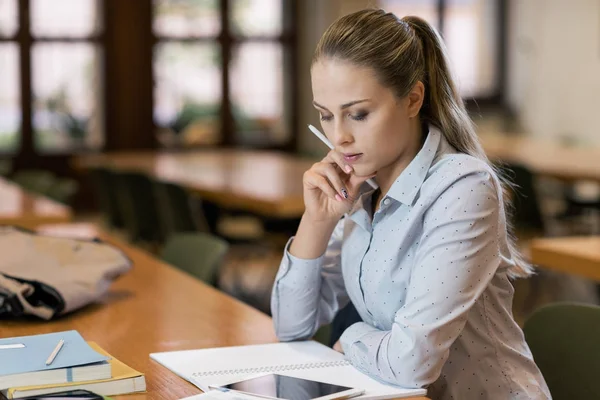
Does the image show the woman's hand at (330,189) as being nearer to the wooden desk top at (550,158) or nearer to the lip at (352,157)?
the lip at (352,157)

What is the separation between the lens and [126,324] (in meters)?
2.21

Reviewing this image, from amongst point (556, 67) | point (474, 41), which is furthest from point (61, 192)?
point (474, 41)

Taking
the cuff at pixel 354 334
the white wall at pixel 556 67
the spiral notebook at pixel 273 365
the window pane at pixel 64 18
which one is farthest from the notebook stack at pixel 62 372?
the white wall at pixel 556 67

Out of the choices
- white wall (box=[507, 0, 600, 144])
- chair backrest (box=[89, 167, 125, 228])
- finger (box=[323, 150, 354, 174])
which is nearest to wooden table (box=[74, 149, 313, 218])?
chair backrest (box=[89, 167, 125, 228])

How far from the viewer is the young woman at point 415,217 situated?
1.67 meters

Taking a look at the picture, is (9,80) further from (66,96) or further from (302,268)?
(302,268)

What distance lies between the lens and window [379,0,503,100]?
1042 centimetres

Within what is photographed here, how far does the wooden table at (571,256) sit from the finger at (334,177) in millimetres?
1471

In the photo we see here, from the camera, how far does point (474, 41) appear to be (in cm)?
1066

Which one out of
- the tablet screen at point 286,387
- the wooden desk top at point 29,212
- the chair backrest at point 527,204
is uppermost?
the tablet screen at point 286,387

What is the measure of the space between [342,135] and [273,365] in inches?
18.2

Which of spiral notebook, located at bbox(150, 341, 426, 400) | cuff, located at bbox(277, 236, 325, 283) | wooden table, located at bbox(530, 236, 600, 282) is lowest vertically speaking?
wooden table, located at bbox(530, 236, 600, 282)

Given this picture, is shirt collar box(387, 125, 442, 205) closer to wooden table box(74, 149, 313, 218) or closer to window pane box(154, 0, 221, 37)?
wooden table box(74, 149, 313, 218)

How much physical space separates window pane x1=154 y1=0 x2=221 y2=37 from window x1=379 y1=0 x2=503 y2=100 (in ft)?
7.06
